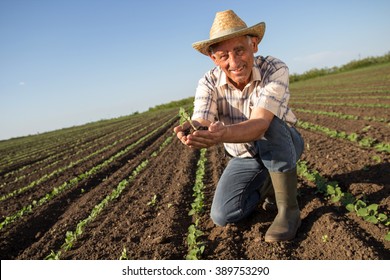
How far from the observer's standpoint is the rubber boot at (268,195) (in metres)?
3.37

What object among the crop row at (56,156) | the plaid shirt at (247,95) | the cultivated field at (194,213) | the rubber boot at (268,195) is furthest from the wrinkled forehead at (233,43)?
the crop row at (56,156)

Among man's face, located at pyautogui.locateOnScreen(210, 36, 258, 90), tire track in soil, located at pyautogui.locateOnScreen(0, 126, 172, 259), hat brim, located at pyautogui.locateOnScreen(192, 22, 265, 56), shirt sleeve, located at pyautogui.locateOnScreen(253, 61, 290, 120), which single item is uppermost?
hat brim, located at pyautogui.locateOnScreen(192, 22, 265, 56)

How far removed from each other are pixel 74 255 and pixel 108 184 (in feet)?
10.7

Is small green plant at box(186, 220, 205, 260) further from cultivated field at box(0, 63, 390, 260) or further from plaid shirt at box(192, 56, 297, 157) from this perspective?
plaid shirt at box(192, 56, 297, 157)

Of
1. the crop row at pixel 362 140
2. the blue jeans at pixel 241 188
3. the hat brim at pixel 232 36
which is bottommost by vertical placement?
the crop row at pixel 362 140

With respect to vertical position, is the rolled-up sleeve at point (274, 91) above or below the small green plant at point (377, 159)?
above

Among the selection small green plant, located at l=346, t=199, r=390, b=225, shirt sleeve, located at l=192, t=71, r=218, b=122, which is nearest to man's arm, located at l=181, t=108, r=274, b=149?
shirt sleeve, located at l=192, t=71, r=218, b=122

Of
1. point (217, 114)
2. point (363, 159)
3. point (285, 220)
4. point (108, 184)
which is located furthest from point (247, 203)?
point (108, 184)

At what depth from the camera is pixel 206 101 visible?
3.11 m

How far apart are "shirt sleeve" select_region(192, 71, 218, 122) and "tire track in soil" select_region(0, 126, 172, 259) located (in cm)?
244

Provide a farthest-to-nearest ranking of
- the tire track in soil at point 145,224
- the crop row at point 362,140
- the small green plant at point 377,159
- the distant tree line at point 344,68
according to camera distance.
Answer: the distant tree line at point 344,68, the crop row at point 362,140, the small green plant at point 377,159, the tire track in soil at point 145,224

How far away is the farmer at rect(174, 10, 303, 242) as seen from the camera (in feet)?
8.86

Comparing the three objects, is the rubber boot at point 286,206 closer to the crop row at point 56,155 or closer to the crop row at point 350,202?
the crop row at point 350,202

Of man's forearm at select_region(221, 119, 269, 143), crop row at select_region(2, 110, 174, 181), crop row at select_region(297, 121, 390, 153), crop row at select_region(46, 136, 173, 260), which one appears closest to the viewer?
man's forearm at select_region(221, 119, 269, 143)
